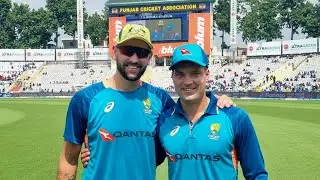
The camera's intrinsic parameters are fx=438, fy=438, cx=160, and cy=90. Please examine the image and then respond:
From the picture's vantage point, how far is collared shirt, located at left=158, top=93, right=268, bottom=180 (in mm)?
3541

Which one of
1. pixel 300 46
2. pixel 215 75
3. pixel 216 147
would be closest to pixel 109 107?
pixel 216 147

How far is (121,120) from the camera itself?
3.91 metres

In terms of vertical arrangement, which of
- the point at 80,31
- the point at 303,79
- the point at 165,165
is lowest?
the point at 165,165

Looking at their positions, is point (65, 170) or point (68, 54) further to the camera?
point (68, 54)

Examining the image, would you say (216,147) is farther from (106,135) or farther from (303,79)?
(303,79)

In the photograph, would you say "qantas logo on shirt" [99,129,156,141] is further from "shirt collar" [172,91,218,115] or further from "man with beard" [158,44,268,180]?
"shirt collar" [172,91,218,115]

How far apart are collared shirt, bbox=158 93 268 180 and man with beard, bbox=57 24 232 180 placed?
1.24 ft

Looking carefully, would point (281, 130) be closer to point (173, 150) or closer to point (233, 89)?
point (173, 150)

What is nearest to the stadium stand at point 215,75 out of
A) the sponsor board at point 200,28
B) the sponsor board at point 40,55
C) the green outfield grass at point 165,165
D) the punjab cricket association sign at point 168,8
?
the sponsor board at point 40,55

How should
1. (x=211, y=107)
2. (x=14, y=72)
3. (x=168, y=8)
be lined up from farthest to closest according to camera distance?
(x=14, y=72) < (x=168, y=8) < (x=211, y=107)

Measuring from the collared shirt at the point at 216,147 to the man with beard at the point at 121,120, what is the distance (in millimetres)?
377

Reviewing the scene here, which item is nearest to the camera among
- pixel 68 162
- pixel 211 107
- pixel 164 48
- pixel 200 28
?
pixel 211 107

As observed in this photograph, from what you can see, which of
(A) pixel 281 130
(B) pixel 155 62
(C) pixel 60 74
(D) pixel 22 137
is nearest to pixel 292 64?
(B) pixel 155 62

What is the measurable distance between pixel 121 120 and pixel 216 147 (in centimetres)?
90
